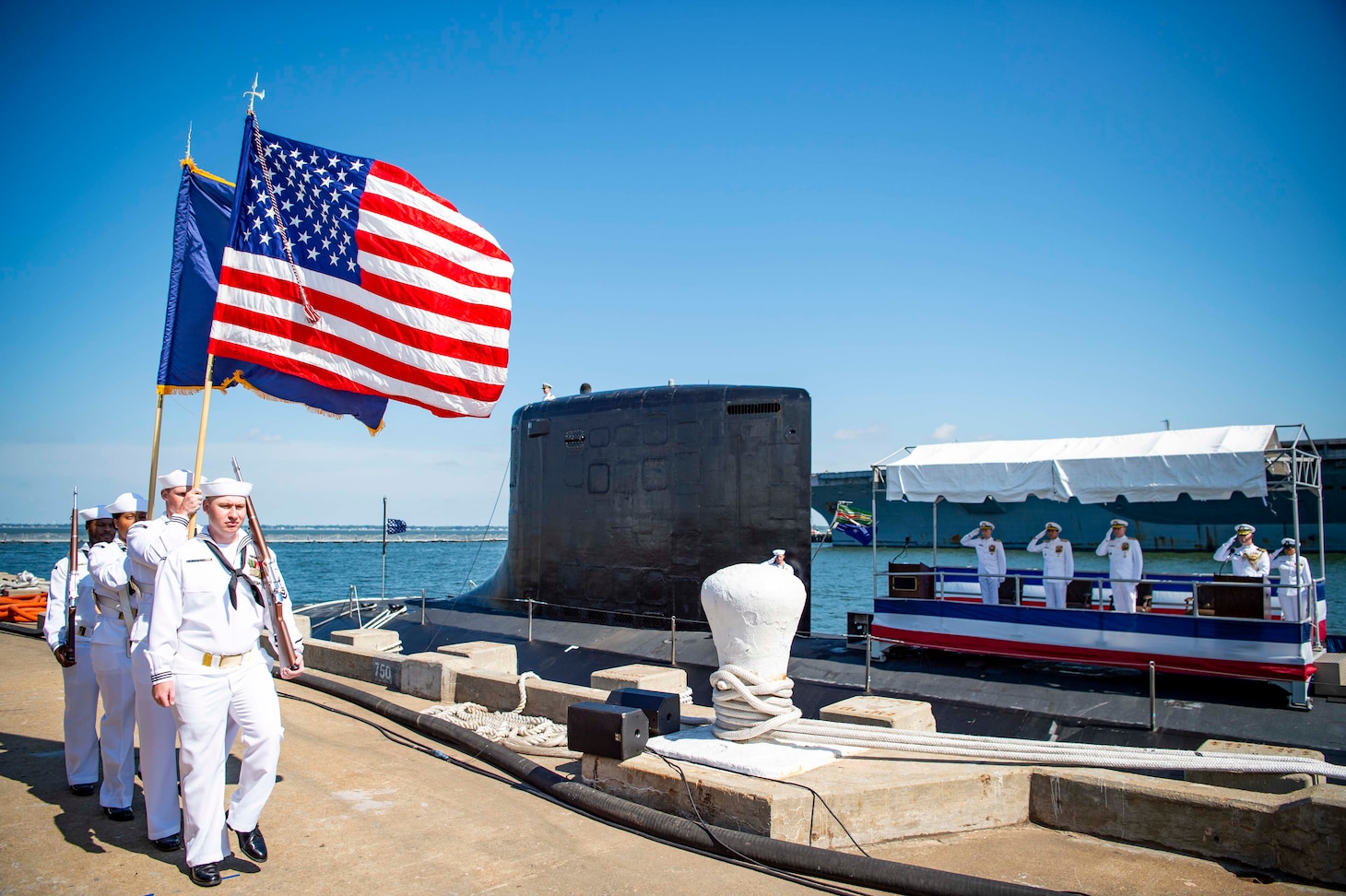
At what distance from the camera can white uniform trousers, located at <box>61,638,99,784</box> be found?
5746mm

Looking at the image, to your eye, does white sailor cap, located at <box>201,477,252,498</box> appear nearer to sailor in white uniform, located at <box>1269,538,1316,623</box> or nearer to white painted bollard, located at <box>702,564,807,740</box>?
white painted bollard, located at <box>702,564,807,740</box>

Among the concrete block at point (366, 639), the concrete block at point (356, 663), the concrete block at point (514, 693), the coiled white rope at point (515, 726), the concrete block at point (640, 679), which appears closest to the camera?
the coiled white rope at point (515, 726)

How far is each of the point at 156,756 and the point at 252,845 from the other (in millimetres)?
757

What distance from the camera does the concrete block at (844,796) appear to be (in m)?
4.78

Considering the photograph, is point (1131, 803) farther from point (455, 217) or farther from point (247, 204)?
point (247, 204)

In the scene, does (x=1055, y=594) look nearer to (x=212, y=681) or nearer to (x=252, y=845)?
(x=252, y=845)

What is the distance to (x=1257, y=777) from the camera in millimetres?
5641

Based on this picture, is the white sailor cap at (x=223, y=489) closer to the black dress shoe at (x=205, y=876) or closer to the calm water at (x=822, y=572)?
the black dress shoe at (x=205, y=876)

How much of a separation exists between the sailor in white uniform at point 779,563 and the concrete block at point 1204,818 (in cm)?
197

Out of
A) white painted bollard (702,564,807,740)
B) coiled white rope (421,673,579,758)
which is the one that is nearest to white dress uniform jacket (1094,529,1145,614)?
white painted bollard (702,564,807,740)

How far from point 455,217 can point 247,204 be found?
1.78 meters

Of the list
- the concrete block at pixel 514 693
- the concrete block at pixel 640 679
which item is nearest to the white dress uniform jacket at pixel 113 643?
the concrete block at pixel 514 693

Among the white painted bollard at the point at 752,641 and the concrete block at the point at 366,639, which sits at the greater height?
the white painted bollard at the point at 752,641

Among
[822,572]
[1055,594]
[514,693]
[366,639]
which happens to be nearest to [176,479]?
[514,693]
